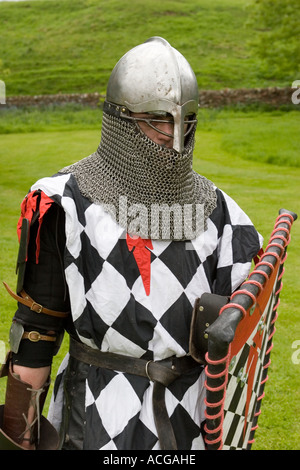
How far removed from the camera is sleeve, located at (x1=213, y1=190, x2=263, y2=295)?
2.14 meters

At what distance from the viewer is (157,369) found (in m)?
1.97

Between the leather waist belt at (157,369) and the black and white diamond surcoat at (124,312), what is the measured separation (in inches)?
0.8

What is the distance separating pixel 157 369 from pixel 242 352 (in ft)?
0.91

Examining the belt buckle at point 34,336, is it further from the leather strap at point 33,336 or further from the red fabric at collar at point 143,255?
the red fabric at collar at point 143,255

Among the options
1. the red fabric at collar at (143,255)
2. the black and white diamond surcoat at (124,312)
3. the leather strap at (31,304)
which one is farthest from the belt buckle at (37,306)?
the red fabric at collar at (143,255)

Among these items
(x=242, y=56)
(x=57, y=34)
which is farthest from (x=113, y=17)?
(x=242, y=56)

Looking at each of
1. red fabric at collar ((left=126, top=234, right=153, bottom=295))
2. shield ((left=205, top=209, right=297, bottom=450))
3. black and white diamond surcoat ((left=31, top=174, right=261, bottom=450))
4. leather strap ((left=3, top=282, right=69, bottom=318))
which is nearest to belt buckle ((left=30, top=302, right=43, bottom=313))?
leather strap ((left=3, top=282, right=69, bottom=318))

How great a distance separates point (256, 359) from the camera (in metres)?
2.19

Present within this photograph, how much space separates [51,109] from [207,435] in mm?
19260

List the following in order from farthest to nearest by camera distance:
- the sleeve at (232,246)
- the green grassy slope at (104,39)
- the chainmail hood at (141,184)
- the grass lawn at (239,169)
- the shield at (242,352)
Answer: the green grassy slope at (104,39)
the grass lawn at (239,169)
the sleeve at (232,246)
the chainmail hood at (141,184)
the shield at (242,352)

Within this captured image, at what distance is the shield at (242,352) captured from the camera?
1.69m

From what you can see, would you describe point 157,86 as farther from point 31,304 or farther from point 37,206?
point 31,304

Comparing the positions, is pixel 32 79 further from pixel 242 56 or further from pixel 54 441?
pixel 54 441

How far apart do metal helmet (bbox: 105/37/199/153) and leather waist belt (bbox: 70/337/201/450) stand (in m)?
0.69
